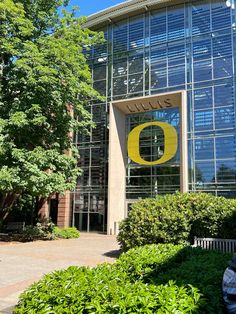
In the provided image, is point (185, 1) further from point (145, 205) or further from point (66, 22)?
point (145, 205)

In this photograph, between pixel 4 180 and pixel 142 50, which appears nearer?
pixel 4 180

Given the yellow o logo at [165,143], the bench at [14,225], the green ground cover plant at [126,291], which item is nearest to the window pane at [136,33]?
the yellow o logo at [165,143]

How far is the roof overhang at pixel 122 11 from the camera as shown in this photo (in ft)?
81.8

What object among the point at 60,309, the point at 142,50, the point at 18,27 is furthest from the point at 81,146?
the point at 60,309

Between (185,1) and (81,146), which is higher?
(185,1)

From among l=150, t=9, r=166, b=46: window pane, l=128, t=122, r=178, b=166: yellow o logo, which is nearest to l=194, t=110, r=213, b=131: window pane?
l=128, t=122, r=178, b=166: yellow o logo

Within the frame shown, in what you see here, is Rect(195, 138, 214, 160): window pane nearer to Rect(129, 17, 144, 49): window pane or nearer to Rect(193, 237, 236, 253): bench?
Rect(129, 17, 144, 49): window pane

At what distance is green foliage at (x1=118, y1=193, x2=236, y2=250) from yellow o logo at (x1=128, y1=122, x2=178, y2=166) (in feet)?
37.8

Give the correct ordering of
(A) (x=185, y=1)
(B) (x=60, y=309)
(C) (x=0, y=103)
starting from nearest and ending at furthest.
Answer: (B) (x=60, y=309) < (C) (x=0, y=103) < (A) (x=185, y=1)

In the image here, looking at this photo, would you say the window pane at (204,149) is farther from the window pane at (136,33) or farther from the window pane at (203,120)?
the window pane at (136,33)

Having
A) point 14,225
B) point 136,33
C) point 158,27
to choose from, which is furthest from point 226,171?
point 14,225

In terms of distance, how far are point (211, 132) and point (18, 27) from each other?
1255 cm

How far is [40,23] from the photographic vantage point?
65.4 ft

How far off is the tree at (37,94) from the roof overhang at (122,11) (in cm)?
626
